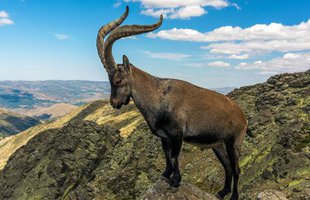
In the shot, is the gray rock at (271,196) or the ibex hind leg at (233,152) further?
the gray rock at (271,196)

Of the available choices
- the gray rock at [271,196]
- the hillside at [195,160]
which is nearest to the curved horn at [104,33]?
the gray rock at [271,196]

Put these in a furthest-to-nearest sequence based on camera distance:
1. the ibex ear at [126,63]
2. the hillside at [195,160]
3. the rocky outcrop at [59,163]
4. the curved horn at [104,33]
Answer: the rocky outcrop at [59,163]
the hillside at [195,160]
the curved horn at [104,33]
the ibex ear at [126,63]

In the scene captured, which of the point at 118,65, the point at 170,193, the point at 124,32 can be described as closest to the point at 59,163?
the point at 170,193

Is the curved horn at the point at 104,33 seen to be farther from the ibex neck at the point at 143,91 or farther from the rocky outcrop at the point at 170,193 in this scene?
the rocky outcrop at the point at 170,193

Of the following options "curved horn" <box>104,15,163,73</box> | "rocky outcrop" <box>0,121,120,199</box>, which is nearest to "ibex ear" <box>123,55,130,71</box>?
"curved horn" <box>104,15,163,73</box>

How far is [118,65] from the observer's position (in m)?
14.1

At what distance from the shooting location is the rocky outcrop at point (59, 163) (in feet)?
130

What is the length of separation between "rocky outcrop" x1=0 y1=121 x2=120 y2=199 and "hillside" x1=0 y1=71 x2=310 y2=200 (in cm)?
12

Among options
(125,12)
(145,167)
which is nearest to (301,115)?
(145,167)

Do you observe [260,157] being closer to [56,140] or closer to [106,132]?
[106,132]

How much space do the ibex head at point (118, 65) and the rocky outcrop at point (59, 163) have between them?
23.0 metres

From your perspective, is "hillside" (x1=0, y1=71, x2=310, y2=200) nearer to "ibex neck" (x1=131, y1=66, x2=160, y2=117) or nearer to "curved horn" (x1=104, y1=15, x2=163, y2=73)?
"ibex neck" (x1=131, y1=66, x2=160, y2=117)

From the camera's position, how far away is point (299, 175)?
66.1 feet

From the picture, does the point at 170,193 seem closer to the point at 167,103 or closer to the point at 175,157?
the point at 175,157
